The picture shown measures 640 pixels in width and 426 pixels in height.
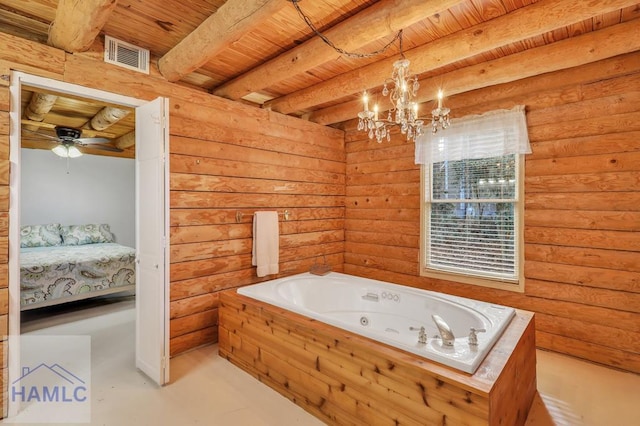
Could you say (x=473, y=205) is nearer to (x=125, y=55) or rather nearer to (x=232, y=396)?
(x=232, y=396)

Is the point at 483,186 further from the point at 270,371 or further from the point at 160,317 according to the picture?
the point at 160,317

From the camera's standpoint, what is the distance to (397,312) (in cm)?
284

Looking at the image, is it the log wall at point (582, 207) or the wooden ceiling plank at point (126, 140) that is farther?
the wooden ceiling plank at point (126, 140)

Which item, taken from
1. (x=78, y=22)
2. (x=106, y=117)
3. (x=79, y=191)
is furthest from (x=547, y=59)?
(x=79, y=191)

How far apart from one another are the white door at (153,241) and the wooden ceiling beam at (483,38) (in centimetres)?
154

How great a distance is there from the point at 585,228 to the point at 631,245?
0.96 ft

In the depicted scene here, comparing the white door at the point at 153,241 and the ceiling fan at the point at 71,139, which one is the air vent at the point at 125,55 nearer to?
the white door at the point at 153,241

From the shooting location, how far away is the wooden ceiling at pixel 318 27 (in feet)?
5.66

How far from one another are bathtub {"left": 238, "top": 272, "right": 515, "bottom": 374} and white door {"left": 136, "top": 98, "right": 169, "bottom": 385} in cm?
68

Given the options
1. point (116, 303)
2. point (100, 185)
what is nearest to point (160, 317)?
point (116, 303)

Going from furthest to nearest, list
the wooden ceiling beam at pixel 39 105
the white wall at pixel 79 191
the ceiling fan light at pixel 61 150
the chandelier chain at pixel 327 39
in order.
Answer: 1. the white wall at pixel 79 191
2. the ceiling fan light at pixel 61 150
3. the wooden ceiling beam at pixel 39 105
4. the chandelier chain at pixel 327 39

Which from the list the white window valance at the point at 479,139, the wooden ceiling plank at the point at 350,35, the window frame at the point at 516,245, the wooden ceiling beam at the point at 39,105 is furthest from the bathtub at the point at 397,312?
the wooden ceiling beam at the point at 39,105

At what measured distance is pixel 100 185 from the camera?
584cm

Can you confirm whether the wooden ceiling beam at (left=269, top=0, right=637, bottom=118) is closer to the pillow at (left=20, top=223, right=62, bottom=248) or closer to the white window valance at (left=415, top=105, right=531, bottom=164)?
the white window valance at (left=415, top=105, right=531, bottom=164)
